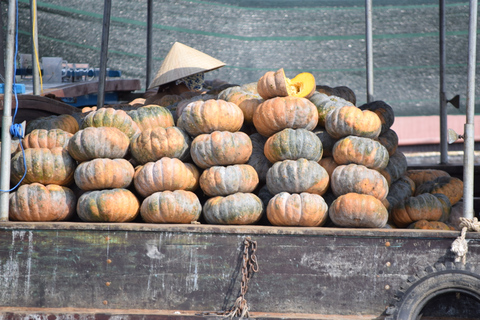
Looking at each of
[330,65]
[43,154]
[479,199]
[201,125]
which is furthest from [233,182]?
[330,65]

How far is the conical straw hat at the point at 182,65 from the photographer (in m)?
6.77

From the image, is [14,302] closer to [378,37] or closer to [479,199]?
[479,199]

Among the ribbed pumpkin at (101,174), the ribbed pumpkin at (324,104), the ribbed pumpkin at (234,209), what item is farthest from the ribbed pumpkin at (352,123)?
the ribbed pumpkin at (101,174)

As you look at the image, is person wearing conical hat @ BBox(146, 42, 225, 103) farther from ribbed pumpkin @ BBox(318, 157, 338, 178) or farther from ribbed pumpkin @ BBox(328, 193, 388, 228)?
ribbed pumpkin @ BBox(328, 193, 388, 228)

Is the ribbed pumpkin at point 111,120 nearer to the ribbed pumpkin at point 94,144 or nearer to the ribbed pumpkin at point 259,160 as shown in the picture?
the ribbed pumpkin at point 94,144

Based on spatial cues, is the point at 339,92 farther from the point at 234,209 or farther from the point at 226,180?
the point at 234,209

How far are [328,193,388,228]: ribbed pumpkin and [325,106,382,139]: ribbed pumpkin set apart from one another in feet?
2.03

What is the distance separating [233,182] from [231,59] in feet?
31.0

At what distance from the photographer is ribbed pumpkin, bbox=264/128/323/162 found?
4.60 m

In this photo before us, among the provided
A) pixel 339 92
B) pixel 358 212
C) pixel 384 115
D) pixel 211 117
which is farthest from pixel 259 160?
pixel 339 92

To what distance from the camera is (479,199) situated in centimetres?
612

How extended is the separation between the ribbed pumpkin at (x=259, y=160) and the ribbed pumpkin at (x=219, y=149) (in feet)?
0.64

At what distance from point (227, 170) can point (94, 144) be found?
3.81 ft

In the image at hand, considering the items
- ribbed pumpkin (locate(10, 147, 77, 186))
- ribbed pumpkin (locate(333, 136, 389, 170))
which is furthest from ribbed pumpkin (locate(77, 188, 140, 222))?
ribbed pumpkin (locate(333, 136, 389, 170))
